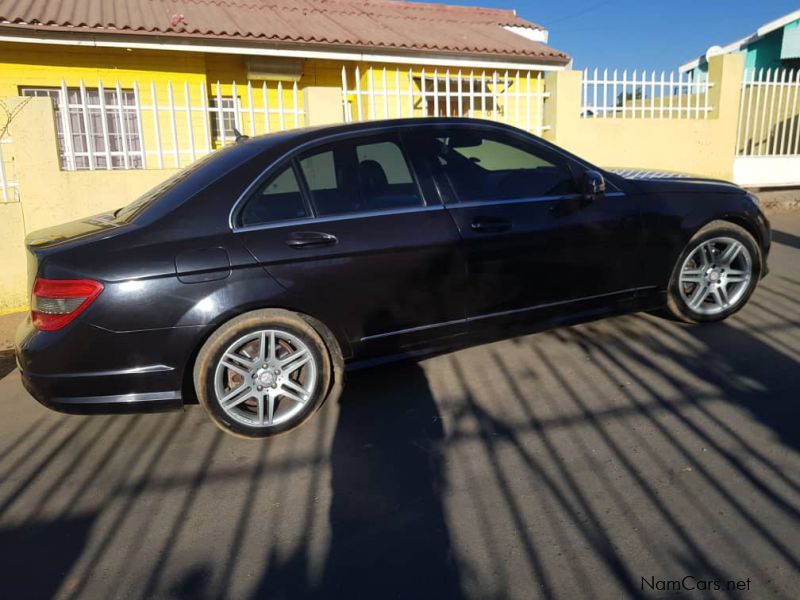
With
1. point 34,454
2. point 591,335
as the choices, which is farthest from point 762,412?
point 34,454

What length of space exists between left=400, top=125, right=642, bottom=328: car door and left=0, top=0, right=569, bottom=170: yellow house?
417 centimetres

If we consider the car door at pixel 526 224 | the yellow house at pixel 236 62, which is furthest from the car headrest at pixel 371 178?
the yellow house at pixel 236 62

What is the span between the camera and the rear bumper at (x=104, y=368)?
10.3ft

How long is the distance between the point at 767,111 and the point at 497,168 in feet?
31.4

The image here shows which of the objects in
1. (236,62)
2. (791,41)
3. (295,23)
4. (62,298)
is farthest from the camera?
(791,41)

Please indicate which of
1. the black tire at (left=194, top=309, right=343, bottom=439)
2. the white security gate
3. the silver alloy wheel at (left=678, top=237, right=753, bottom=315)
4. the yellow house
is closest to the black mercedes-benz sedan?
the black tire at (left=194, top=309, right=343, bottom=439)

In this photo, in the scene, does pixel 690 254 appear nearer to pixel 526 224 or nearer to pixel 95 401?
pixel 526 224

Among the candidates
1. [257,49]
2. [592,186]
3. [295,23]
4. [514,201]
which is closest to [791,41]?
[295,23]

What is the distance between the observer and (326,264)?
11.5 ft

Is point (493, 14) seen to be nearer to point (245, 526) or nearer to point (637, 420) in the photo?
point (637, 420)

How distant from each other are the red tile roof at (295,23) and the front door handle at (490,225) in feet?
22.5

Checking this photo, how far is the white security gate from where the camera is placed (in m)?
11.1

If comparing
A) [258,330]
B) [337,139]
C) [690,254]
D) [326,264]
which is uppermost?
[337,139]

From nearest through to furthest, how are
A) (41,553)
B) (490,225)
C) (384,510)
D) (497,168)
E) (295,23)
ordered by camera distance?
(41,553) < (384,510) < (490,225) < (497,168) < (295,23)
